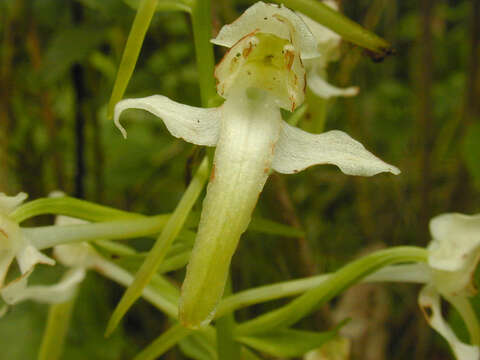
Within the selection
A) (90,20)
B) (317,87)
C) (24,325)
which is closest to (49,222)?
(24,325)

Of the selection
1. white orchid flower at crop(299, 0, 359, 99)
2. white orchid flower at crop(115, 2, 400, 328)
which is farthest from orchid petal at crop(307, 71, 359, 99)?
white orchid flower at crop(115, 2, 400, 328)

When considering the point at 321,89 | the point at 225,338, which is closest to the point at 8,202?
the point at 225,338

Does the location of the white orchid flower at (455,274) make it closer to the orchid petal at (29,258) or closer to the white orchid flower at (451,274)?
the white orchid flower at (451,274)

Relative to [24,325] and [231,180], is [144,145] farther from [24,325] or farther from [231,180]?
[231,180]

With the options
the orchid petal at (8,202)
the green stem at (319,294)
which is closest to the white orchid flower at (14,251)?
the orchid petal at (8,202)

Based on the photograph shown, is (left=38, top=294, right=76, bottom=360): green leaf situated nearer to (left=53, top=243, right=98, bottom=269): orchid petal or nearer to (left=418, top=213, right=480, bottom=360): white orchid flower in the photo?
(left=53, top=243, right=98, bottom=269): orchid petal
